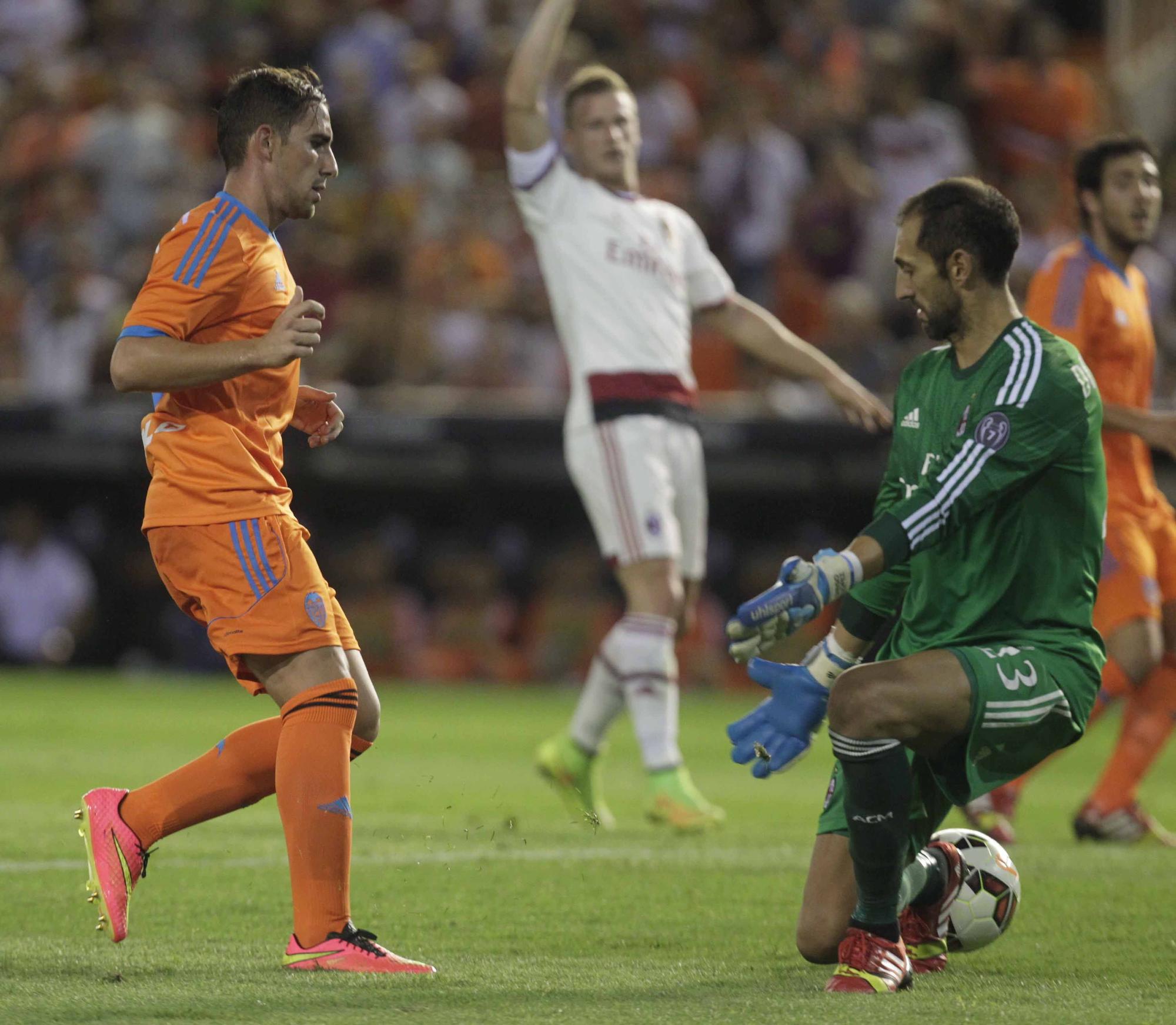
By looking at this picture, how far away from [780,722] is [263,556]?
126cm

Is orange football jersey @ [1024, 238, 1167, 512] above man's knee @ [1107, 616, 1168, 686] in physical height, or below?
above

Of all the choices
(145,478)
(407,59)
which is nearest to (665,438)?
(145,478)

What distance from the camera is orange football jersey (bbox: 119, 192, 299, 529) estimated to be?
435 cm

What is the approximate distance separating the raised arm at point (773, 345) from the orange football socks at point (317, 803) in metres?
2.83

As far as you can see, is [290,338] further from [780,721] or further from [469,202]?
[469,202]

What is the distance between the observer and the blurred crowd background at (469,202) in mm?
13555

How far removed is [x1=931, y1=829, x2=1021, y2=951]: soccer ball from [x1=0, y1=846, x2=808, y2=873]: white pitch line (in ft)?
4.92

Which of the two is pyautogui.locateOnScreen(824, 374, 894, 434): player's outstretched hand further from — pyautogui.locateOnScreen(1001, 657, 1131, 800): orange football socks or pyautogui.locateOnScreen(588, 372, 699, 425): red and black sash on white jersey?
pyautogui.locateOnScreen(1001, 657, 1131, 800): orange football socks

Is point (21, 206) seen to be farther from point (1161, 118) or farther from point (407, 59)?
point (1161, 118)

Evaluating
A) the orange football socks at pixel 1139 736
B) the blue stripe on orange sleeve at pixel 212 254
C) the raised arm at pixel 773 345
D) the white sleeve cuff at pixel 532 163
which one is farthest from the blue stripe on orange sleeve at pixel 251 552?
the orange football socks at pixel 1139 736

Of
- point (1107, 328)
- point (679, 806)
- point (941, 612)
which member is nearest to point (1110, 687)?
point (1107, 328)

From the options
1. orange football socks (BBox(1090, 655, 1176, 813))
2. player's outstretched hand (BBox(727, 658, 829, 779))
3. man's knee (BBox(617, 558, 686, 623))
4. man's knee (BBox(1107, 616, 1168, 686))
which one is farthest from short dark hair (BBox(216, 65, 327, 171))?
orange football socks (BBox(1090, 655, 1176, 813))

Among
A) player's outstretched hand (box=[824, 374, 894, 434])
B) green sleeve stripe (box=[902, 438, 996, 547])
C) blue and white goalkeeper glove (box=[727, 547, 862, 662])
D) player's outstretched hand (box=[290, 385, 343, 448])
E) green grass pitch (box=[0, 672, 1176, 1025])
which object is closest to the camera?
green grass pitch (box=[0, 672, 1176, 1025])

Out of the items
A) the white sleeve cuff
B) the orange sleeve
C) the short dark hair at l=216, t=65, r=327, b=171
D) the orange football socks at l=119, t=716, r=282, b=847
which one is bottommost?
the orange football socks at l=119, t=716, r=282, b=847
